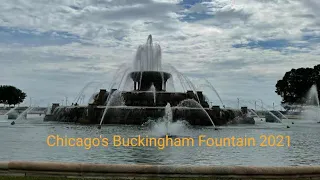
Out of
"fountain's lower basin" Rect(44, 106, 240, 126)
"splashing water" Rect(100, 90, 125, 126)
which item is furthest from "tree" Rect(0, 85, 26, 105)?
"fountain's lower basin" Rect(44, 106, 240, 126)

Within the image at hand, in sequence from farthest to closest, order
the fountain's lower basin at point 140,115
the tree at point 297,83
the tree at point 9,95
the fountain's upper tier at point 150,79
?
the tree at point 9,95 < the tree at point 297,83 < the fountain's upper tier at point 150,79 < the fountain's lower basin at point 140,115

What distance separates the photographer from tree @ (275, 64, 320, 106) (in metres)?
89.1

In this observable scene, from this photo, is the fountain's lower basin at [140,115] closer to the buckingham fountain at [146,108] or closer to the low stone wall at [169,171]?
the buckingham fountain at [146,108]

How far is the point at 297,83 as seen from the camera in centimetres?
9081

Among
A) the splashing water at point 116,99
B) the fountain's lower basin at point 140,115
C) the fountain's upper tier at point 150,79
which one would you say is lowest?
the fountain's lower basin at point 140,115

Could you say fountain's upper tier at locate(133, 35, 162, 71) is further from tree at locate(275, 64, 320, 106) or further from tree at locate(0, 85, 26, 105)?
tree at locate(0, 85, 26, 105)

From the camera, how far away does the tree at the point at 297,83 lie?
3506 inches

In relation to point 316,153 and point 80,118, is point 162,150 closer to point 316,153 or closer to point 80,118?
point 316,153

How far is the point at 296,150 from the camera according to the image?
52.7 ft

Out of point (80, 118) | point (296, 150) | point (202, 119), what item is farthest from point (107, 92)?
point (296, 150)

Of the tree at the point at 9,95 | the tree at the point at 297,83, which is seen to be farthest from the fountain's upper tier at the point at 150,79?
the tree at the point at 9,95

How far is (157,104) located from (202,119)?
14.3 feet

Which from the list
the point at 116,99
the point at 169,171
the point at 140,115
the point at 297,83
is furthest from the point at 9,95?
the point at 169,171

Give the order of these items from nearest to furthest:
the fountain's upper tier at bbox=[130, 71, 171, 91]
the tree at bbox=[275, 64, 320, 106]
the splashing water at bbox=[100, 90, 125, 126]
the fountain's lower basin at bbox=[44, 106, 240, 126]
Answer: the fountain's lower basin at bbox=[44, 106, 240, 126] → the splashing water at bbox=[100, 90, 125, 126] → the fountain's upper tier at bbox=[130, 71, 171, 91] → the tree at bbox=[275, 64, 320, 106]
